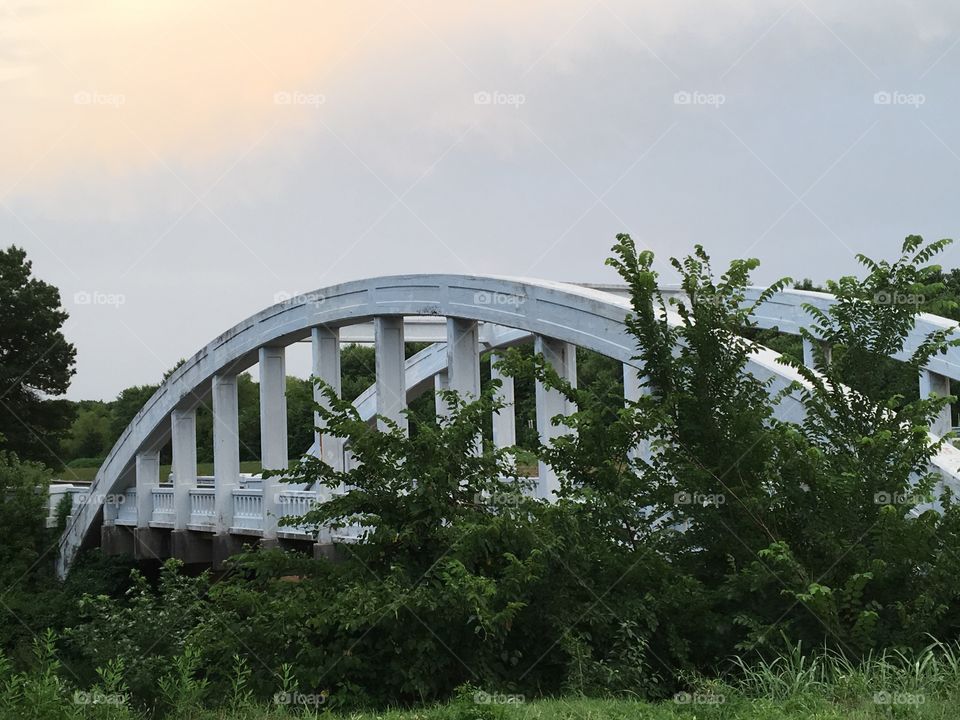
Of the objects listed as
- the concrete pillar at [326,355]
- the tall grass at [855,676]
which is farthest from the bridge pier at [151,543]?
the tall grass at [855,676]

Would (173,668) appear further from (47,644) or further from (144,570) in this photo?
(144,570)

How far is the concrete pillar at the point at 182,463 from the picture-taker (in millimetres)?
26453

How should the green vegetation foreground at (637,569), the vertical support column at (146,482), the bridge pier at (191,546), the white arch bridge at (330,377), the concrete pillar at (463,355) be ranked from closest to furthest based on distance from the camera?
the green vegetation foreground at (637,569)
the white arch bridge at (330,377)
the concrete pillar at (463,355)
the bridge pier at (191,546)
the vertical support column at (146,482)

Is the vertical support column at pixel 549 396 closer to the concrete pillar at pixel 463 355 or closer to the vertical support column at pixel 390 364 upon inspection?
the concrete pillar at pixel 463 355

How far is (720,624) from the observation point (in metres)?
8.59

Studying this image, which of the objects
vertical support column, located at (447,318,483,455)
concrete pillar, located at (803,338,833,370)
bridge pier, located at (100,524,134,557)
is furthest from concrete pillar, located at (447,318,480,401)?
bridge pier, located at (100,524,134,557)

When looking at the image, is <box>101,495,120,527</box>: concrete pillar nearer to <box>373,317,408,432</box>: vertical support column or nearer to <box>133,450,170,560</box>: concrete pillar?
<box>133,450,170,560</box>: concrete pillar

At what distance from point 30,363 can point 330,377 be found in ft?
90.7

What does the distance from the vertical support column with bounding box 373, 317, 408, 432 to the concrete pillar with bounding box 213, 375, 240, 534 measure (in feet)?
18.3

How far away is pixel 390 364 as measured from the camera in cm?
2050

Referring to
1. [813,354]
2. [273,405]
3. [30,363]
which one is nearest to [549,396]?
[813,354]

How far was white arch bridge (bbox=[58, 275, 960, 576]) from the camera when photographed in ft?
51.5

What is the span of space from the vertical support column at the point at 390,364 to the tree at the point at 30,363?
2762cm

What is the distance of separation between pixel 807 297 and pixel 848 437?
8881 millimetres
